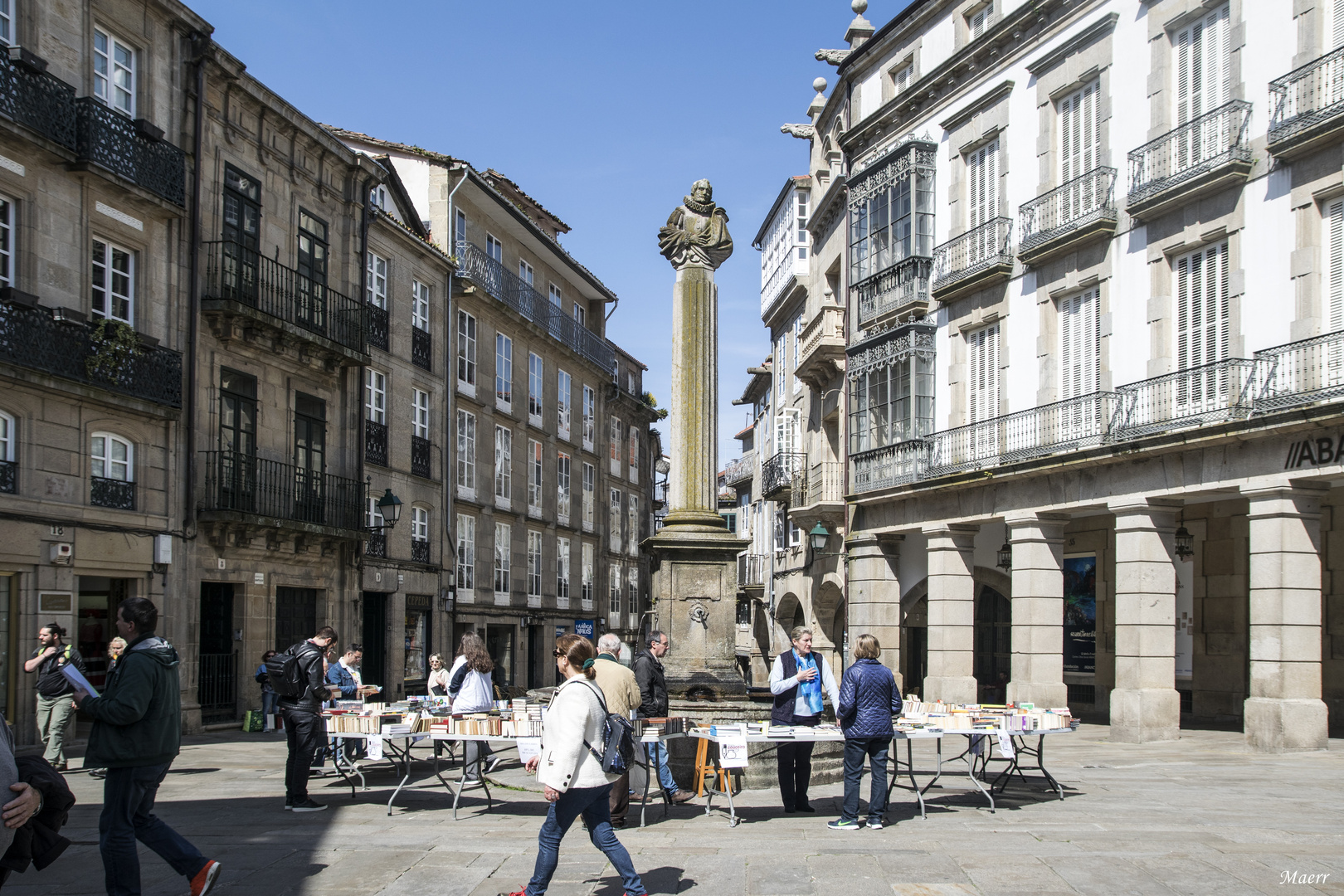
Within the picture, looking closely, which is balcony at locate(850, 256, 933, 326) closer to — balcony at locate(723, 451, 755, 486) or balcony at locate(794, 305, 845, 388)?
balcony at locate(794, 305, 845, 388)

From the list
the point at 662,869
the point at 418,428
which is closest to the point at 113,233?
the point at 418,428

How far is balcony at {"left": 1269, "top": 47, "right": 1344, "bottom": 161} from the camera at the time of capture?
1655 centimetres

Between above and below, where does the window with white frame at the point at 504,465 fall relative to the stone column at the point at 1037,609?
above

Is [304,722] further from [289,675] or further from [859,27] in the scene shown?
[859,27]

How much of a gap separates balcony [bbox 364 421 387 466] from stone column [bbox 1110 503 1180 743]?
638 inches

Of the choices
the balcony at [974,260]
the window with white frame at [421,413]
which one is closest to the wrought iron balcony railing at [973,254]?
the balcony at [974,260]

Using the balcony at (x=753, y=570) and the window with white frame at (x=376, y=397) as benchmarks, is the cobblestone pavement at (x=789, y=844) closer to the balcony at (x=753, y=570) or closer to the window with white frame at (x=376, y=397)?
the window with white frame at (x=376, y=397)

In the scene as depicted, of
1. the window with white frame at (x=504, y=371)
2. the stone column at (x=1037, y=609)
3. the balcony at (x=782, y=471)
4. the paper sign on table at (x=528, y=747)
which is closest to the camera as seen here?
the paper sign on table at (x=528, y=747)

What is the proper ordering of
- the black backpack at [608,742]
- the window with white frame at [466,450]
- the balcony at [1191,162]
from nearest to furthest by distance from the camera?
the black backpack at [608,742] → the balcony at [1191,162] → the window with white frame at [466,450]

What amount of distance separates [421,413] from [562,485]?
11106mm

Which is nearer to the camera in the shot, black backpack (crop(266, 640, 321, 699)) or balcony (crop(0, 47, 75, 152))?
black backpack (crop(266, 640, 321, 699))

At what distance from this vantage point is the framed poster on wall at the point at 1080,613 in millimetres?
25344

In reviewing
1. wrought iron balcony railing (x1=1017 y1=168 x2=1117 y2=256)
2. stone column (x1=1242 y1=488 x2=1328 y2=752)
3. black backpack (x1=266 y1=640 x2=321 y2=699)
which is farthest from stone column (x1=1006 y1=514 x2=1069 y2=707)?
black backpack (x1=266 y1=640 x2=321 y2=699)

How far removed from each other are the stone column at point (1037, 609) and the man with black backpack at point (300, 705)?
1337cm
